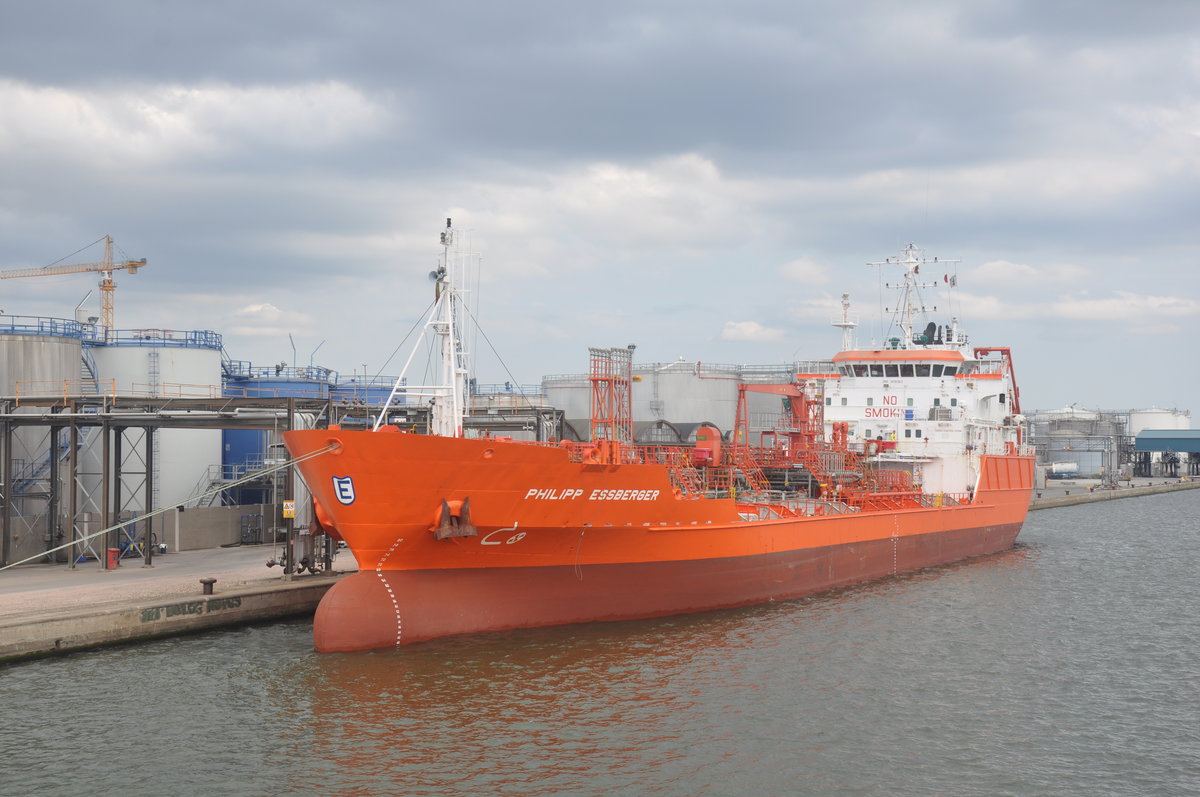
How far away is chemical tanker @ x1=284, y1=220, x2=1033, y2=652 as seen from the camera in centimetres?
1739

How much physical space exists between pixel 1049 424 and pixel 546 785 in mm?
100391

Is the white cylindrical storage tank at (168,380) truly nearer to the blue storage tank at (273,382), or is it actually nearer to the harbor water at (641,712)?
the blue storage tank at (273,382)

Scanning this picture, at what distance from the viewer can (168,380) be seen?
104ft

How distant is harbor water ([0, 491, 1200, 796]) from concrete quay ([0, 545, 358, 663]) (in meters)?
0.41

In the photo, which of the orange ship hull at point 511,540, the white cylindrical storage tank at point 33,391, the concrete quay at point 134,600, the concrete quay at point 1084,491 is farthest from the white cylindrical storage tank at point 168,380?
the concrete quay at point 1084,491

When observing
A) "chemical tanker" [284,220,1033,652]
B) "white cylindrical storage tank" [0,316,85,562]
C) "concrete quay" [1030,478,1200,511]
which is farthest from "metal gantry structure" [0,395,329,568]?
"concrete quay" [1030,478,1200,511]

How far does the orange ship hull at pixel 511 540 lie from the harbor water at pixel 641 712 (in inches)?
24.5

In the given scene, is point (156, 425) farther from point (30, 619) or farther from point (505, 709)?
point (505, 709)

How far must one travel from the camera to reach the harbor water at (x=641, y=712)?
1257 centimetres

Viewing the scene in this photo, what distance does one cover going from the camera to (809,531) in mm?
24797

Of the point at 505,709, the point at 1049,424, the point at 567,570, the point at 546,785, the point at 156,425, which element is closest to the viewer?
the point at 546,785

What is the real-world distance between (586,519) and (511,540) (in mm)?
1661

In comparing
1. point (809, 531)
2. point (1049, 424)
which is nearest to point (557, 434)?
point (809, 531)

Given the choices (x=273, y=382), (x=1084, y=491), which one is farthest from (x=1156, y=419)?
(x=273, y=382)
